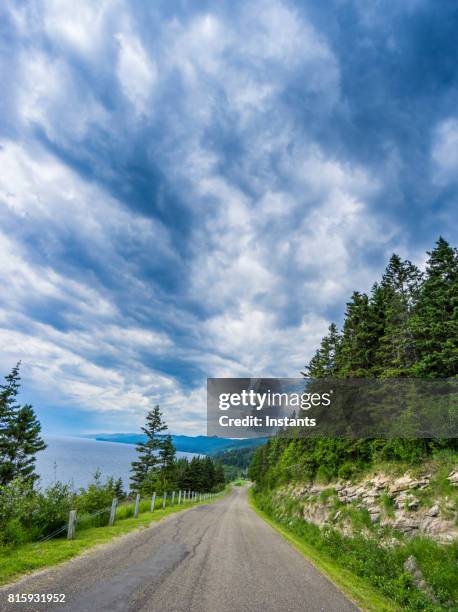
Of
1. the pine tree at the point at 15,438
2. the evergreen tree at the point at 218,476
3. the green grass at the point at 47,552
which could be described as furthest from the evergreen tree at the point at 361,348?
the evergreen tree at the point at 218,476

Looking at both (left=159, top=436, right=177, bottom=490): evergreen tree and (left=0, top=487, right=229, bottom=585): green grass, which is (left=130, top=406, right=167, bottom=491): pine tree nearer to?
(left=159, top=436, right=177, bottom=490): evergreen tree

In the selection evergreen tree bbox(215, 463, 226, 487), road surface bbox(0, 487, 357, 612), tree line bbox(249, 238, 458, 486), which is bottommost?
evergreen tree bbox(215, 463, 226, 487)


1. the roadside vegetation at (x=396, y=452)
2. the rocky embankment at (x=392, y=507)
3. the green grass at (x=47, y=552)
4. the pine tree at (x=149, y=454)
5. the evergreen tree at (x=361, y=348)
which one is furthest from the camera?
the pine tree at (x=149, y=454)

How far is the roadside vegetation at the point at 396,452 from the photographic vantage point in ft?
28.8

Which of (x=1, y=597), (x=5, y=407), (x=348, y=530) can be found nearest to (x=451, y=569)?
(x=348, y=530)

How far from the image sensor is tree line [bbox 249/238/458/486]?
46.3ft

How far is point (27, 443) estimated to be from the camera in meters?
38.2

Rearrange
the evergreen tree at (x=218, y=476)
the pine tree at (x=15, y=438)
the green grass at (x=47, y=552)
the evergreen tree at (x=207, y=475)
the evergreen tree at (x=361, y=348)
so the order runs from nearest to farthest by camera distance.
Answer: the green grass at (x=47, y=552), the evergreen tree at (x=361, y=348), the pine tree at (x=15, y=438), the evergreen tree at (x=207, y=475), the evergreen tree at (x=218, y=476)

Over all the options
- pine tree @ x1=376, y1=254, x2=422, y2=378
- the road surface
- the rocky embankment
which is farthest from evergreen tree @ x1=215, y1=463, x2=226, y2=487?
the road surface

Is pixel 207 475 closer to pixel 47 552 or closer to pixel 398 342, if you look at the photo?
pixel 398 342

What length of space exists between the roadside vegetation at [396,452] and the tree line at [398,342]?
0.17ft

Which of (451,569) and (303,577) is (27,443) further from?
(451,569)

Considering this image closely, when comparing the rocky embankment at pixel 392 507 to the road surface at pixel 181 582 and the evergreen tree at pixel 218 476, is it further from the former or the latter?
the evergreen tree at pixel 218 476

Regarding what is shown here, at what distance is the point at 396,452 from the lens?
13.6m
